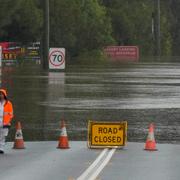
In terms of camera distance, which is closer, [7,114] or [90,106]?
[7,114]

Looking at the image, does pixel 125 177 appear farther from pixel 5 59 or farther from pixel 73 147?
pixel 5 59

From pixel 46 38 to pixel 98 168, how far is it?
33019 mm

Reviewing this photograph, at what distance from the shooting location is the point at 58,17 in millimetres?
66875

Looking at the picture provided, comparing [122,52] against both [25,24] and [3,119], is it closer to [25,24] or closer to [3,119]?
[25,24]

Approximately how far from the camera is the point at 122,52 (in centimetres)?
8294

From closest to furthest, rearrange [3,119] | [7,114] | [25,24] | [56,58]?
[3,119] → [7,114] → [56,58] → [25,24]

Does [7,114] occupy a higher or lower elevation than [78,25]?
lower

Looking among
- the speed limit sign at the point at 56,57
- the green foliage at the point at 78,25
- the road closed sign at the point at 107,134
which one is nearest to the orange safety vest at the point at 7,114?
the road closed sign at the point at 107,134

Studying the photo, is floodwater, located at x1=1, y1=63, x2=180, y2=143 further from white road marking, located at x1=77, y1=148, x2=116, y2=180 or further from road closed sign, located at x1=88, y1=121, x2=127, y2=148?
white road marking, located at x1=77, y1=148, x2=116, y2=180

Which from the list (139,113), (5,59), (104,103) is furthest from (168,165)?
(5,59)

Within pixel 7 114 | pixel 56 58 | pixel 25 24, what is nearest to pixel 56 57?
pixel 56 58

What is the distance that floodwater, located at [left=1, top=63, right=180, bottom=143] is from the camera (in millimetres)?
17359

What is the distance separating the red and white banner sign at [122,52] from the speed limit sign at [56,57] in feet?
141

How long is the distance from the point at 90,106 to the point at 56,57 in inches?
579
